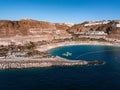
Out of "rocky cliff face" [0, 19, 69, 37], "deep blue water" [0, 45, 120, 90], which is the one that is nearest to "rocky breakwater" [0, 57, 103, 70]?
"deep blue water" [0, 45, 120, 90]

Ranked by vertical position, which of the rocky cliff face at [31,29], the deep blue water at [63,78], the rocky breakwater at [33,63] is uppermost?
the rocky cliff face at [31,29]

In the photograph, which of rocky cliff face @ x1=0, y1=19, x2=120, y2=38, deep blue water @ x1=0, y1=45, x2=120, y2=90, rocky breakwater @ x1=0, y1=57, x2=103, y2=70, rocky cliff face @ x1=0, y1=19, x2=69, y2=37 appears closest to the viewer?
deep blue water @ x1=0, y1=45, x2=120, y2=90

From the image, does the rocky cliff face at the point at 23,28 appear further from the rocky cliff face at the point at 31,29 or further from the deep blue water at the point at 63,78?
the deep blue water at the point at 63,78

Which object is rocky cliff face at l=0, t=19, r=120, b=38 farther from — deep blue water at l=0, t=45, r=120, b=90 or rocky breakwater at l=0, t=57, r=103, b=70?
deep blue water at l=0, t=45, r=120, b=90

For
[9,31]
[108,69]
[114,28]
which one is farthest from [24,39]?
[108,69]

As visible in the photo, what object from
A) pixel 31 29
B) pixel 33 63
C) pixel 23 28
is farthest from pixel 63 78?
pixel 31 29

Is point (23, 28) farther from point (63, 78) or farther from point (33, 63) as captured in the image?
point (63, 78)

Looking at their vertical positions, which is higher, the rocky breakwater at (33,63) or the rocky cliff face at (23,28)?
the rocky cliff face at (23,28)

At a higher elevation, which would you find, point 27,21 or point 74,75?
point 27,21

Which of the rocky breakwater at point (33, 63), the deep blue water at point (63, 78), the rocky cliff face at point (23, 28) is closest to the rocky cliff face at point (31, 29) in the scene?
the rocky cliff face at point (23, 28)

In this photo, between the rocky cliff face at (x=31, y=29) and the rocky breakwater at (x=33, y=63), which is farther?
the rocky cliff face at (x=31, y=29)

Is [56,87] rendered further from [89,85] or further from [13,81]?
[13,81]
